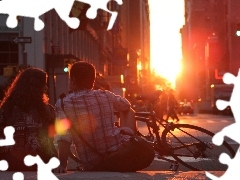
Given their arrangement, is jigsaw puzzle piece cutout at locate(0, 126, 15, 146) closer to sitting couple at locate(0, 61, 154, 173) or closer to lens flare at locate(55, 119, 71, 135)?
sitting couple at locate(0, 61, 154, 173)

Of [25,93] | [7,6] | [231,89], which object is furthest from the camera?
[231,89]

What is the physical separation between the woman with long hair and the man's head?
0.32 meters

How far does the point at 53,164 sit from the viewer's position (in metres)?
7.28

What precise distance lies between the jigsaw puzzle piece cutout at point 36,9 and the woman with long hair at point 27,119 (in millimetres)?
25700

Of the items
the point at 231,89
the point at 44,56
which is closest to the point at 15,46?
the point at 44,56

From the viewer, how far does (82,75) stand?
23.2ft

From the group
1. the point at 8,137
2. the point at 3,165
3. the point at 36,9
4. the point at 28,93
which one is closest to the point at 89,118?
the point at 28,93

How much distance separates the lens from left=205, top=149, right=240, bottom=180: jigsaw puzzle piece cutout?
6.59 m

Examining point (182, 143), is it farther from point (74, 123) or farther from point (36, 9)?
point (36, 9)

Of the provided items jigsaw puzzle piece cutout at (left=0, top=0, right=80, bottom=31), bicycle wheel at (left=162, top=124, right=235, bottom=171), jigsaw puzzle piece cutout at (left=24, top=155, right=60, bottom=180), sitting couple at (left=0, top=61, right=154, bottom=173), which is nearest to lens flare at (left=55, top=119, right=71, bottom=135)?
sitting couple at (left=0, top=61, right=154, bottom=173)

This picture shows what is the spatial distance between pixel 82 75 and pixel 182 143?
2.19 m

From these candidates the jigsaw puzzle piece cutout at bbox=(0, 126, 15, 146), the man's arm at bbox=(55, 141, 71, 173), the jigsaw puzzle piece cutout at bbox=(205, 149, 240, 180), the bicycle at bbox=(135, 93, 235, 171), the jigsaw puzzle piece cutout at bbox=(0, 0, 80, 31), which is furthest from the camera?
the jigsaw puzzle piece cutout at bbox=(0, 0, 80, 31)

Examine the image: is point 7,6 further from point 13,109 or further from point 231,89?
point 231,89

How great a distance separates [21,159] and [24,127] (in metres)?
0.33
